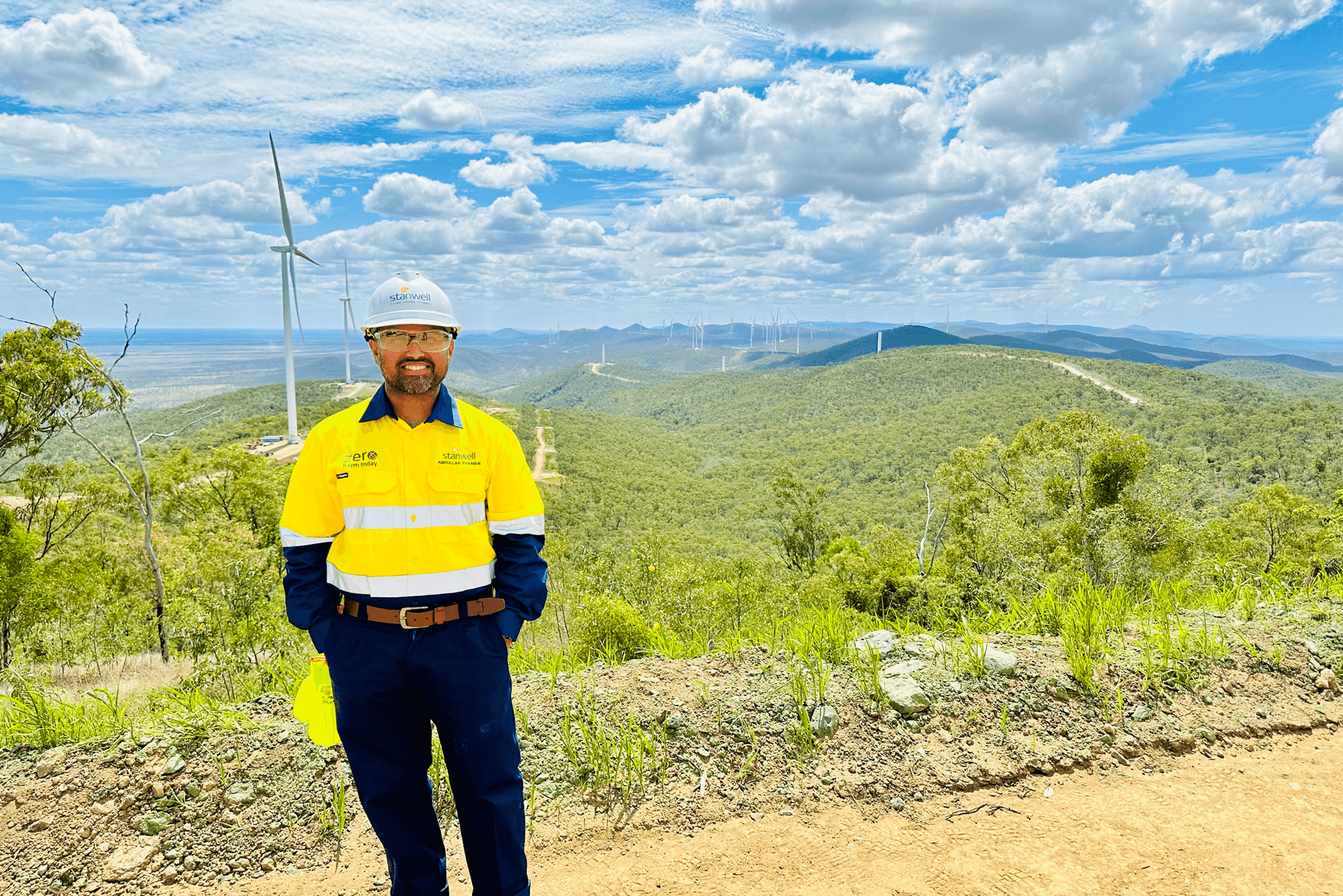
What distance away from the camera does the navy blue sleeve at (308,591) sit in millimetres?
3119

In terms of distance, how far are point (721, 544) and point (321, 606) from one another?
Answer: 60951 millimetres

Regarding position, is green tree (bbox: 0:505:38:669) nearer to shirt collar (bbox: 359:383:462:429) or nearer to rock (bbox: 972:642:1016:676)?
shirt collar (bbox: 359:383:462:429)

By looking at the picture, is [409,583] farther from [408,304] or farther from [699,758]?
[699,758]

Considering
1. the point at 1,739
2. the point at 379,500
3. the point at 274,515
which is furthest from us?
the point at 274,515

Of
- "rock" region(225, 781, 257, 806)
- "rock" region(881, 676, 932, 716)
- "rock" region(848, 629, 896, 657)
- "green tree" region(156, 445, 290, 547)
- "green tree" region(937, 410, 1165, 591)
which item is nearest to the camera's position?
"rock" region(225, 781, 257, 806)

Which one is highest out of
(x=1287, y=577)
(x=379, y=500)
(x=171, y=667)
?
(x=379, y=500)

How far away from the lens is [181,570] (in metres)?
19.1

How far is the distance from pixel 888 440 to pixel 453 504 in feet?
330

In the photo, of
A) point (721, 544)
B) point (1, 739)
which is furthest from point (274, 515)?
point (721, 544)

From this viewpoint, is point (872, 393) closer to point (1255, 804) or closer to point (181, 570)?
point (181, 570)

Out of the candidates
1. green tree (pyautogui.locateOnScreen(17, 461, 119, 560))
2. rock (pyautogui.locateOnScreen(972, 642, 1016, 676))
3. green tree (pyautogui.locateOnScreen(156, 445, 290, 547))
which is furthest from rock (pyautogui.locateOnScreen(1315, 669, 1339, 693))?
green tree (pyautogui.locateOnScreen(156, 445, 290, 547))

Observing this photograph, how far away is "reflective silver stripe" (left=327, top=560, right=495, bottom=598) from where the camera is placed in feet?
10.1

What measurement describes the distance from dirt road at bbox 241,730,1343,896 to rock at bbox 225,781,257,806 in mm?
648

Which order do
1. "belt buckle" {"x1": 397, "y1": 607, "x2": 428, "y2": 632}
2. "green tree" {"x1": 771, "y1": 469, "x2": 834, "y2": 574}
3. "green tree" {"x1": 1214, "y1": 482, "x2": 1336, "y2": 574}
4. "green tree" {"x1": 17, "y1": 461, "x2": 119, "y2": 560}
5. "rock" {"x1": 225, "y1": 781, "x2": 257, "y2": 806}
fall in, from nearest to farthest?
"belt buckle" {"x1": 397, "y1": 607, "x2": 428, "y2": 632}
"rock" {"x1": 225, "y1": 781, "x2": 257, "y2": 806}
"green tree" {"x1": 17, "y1": 461, "x2": 119, "y2": 560}
"green tree" {"x1": 1214, "y1": 482, "x2": 1336, "y2": 574}
"green tree" {"x1": 771, "y1": 469, "x2": 834, "y2": 574}
